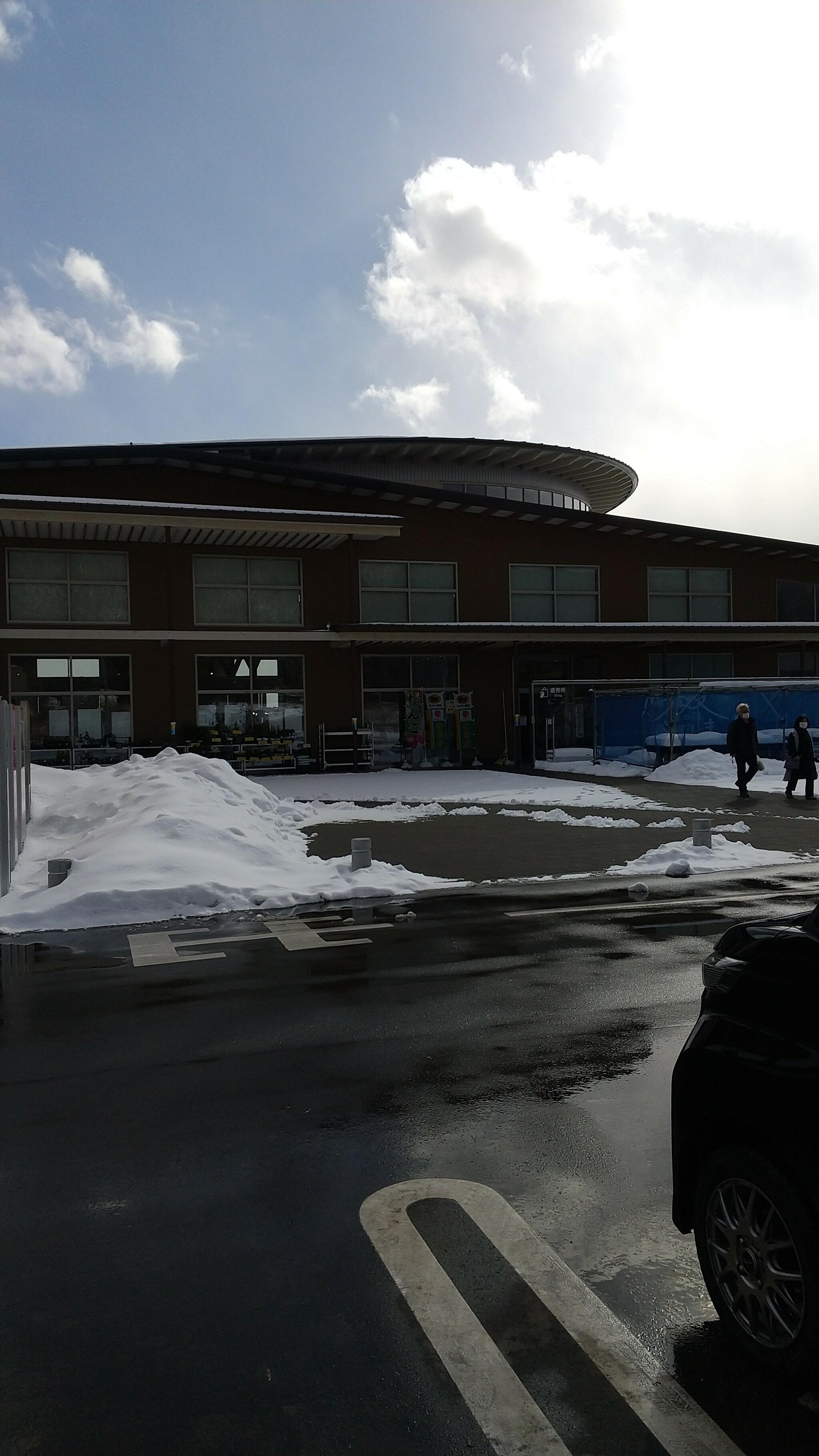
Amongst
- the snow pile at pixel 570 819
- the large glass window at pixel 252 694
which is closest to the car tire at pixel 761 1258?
the snow pile at pixel 570 819

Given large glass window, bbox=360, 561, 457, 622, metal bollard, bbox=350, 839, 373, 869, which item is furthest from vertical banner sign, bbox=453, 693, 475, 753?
metal bollard, bbox=350, 839, 373, 869

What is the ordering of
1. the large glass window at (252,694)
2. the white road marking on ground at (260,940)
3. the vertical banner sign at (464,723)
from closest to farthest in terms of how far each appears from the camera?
the white road marking on ground at (260,940), the large glass window at (252,694), the vertical banner sign at (464,723)

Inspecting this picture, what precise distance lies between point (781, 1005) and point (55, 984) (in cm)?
602

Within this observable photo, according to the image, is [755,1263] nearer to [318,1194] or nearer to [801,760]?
[318,1194]

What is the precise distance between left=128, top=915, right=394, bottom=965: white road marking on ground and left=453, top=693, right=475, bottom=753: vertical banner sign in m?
21.8

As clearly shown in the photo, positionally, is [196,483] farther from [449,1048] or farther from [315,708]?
[449,1048]

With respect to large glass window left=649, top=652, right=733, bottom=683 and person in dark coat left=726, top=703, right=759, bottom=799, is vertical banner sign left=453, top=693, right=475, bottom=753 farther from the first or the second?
person in dark coat left=726, top=703, right=759, bottom=799

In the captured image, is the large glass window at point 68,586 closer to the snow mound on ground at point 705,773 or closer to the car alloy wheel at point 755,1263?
the snow mound on ground at point 705,773

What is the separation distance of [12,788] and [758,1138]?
11695 millimetres

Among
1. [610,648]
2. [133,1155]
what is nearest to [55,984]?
[133,1155]

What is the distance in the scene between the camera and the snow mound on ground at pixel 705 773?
24.0m

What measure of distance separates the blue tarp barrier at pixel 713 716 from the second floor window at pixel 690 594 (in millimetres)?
6313

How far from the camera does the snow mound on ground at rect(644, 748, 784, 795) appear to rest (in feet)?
78.7

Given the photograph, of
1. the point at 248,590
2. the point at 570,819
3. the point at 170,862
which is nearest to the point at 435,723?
the point at 248,590
